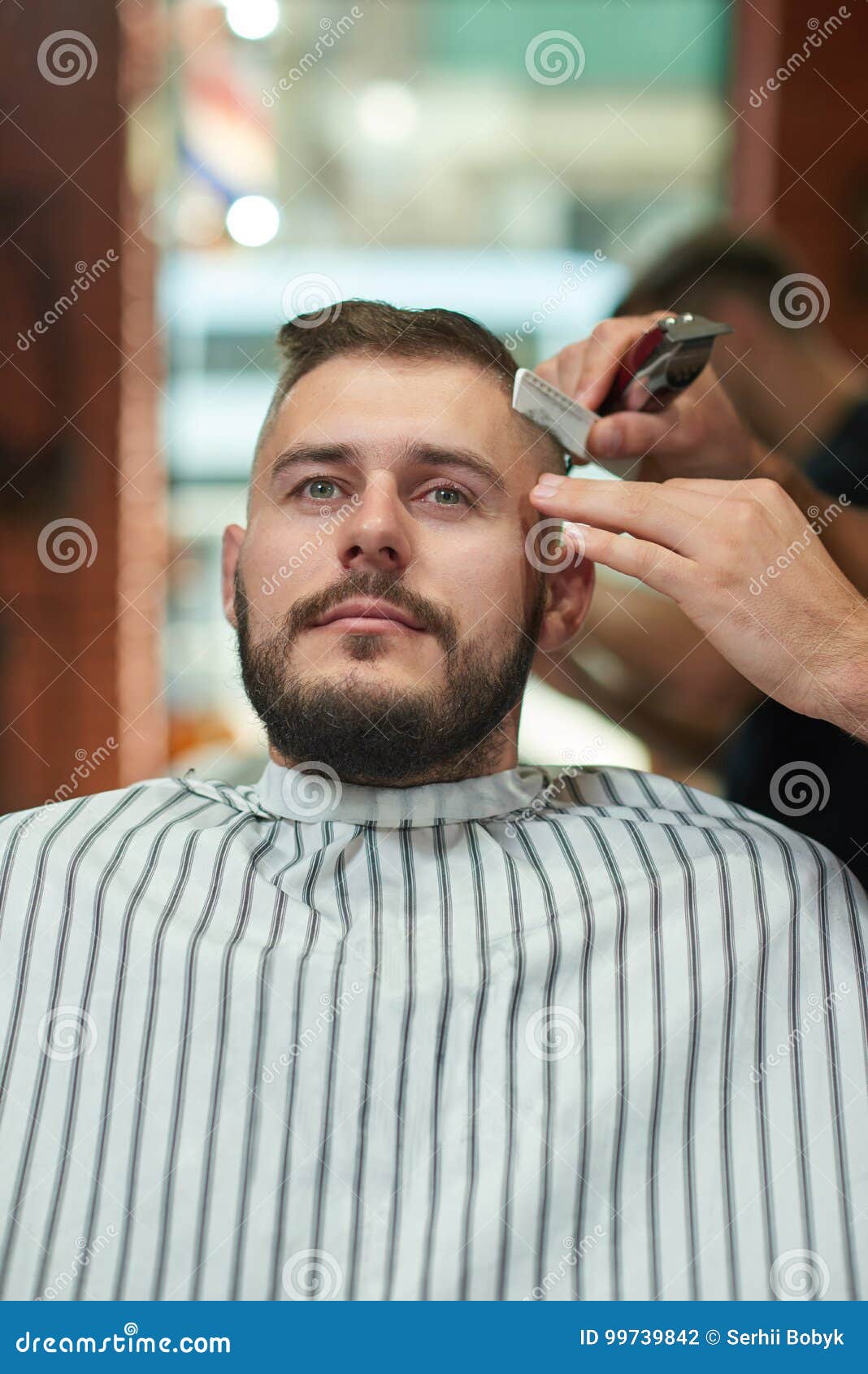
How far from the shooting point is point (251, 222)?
386 cm

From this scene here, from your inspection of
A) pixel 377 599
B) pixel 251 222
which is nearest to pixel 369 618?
pixel 377 599

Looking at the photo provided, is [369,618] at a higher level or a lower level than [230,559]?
lower

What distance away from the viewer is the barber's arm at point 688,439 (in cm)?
187

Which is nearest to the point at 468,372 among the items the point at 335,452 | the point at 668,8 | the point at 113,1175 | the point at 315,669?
the point at 335,452

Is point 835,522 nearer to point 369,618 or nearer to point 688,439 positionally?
point 688,439

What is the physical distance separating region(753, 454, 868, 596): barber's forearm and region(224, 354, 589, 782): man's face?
65cm

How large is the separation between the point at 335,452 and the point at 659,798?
725 mm

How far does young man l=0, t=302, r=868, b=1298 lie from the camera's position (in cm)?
127

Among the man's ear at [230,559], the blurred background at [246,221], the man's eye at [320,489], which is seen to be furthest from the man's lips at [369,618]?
the blurred background at [246,221]

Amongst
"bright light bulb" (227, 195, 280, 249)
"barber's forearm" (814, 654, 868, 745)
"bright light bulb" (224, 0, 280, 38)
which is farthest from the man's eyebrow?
"bright light bulb" (224, 0, 280, 38)

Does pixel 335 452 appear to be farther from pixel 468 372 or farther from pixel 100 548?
pixel 100 548

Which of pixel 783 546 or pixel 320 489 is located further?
pixel 320 489

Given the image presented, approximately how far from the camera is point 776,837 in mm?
1594

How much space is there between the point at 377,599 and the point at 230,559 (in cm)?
45
